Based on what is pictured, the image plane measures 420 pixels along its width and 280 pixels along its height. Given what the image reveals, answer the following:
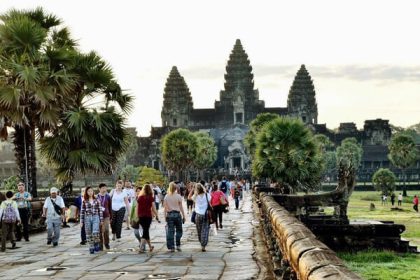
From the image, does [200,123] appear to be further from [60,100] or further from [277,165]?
[60,100]

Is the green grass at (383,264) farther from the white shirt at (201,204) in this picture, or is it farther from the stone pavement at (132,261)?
the white shirt at (201,204)

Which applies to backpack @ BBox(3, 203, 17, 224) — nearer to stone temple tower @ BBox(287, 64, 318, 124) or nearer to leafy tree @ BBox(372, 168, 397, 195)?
leafy tree @ BBox(372, 168, 397, 195)

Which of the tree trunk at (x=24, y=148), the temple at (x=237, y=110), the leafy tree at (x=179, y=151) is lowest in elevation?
the tree trunk at (x=24, y=148)

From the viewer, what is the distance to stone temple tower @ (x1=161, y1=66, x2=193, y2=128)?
136625 millimetres

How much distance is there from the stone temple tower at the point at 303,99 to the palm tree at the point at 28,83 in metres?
116

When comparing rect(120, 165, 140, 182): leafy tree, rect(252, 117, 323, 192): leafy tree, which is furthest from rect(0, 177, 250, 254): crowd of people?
rect(120, 165, 140, 182): leafy tree

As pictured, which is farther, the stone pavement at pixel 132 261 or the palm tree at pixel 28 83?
the palm tree at pixel 28 83

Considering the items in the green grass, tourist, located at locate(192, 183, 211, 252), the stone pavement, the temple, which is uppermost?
the temple

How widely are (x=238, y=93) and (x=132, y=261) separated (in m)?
123

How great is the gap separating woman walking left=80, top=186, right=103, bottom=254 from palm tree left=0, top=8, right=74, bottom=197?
711 centimetres

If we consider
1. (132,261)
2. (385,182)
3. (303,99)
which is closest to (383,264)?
(132,261)

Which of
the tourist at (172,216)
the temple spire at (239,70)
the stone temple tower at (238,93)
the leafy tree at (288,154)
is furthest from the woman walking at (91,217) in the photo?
the temple spire at (239,70)

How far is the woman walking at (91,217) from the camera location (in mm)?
14297

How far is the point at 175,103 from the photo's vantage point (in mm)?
137250
